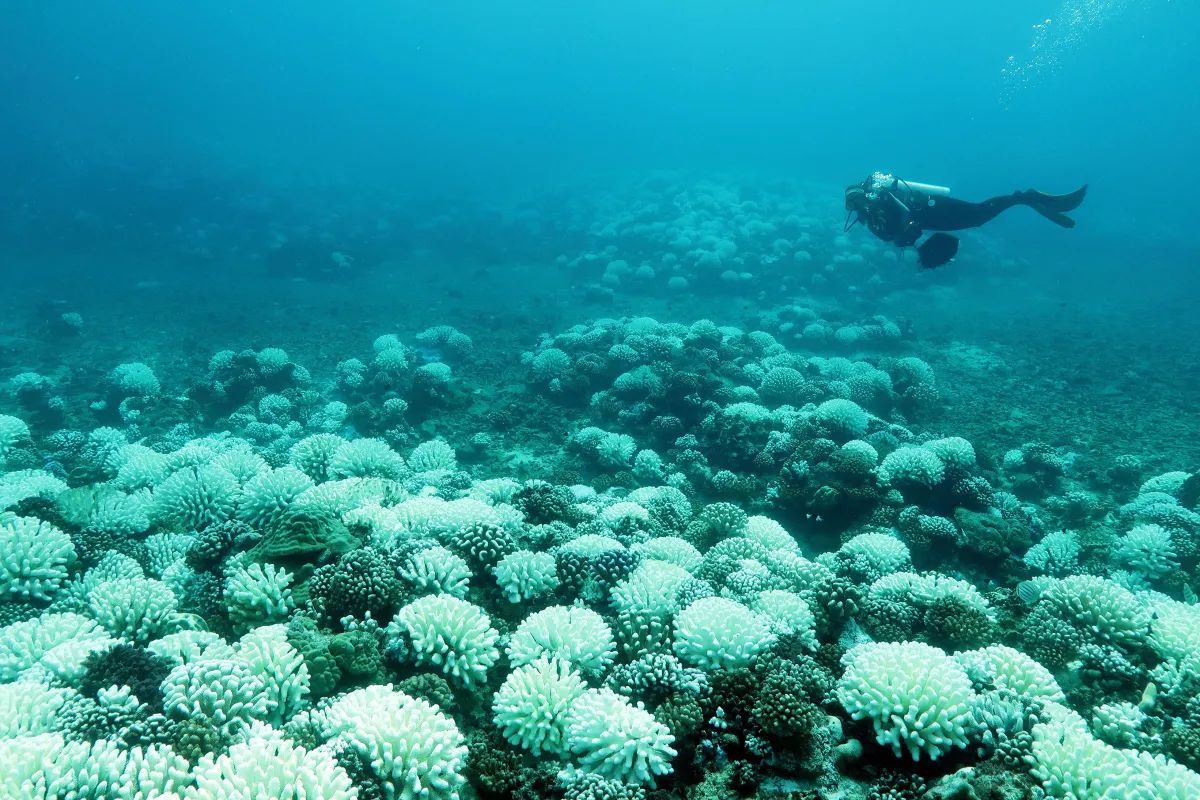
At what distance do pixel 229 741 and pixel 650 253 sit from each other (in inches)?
1206

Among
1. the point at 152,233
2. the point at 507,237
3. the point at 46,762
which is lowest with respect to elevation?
the point at 46,762

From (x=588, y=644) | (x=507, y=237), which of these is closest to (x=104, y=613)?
(x=588, y=644)

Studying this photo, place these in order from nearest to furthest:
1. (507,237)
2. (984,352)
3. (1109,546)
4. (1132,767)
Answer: (1132,767), (1109,546), (984,352), (507,237)

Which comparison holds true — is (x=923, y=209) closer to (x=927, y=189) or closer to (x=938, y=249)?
(x=927, y=189)

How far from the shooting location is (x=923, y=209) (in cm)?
1150

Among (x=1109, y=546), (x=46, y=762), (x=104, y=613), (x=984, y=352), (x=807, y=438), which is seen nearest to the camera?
(x=46, y=762)

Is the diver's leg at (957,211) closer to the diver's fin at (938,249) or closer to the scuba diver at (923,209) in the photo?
the scuba diver at (923,209)

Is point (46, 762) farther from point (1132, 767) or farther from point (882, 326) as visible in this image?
point (882, 326)

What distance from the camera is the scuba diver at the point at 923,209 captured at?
33.9ft

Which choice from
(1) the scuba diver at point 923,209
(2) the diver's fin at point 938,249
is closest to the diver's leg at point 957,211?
(1) the scuba diver at point 923,209

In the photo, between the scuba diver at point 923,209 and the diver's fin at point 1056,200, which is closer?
the scuba diver at point 923,209

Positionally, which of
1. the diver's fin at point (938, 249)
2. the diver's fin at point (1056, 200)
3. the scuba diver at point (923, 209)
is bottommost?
the diver's fin at point (938, 249)

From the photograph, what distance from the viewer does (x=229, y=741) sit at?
312 centimetres

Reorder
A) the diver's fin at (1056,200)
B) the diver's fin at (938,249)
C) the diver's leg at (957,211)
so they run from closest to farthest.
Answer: the diver's fin at (938,249) < the diver's leg at (957,211) < the diver's fin at (1056,200)
